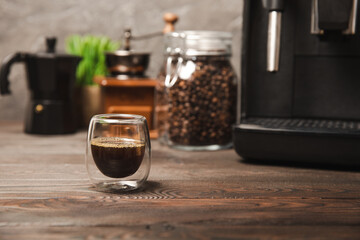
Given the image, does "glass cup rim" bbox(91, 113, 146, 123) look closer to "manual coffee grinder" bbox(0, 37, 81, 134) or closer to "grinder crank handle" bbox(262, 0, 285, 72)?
"grinder crank handle" bbox(262, 0, 285, 72)

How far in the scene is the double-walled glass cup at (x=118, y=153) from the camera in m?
0.66

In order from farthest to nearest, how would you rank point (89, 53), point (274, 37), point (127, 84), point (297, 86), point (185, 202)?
point (89, 53), point (127, 84), point (297, 86), point (274, 37), point (185, 202)

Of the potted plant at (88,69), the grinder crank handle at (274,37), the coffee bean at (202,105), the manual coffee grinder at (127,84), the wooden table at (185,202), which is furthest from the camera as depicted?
the potted plant at (88,69)

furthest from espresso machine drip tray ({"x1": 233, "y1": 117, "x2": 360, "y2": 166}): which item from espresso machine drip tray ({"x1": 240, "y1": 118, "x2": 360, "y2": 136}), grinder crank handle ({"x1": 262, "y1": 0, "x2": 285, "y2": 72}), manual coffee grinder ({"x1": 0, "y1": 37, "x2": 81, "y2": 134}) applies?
manual coffee grinder ({"x1": 0, "y1": 37, "x2": 81, "y2": 134})

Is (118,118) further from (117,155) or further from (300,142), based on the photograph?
(300,142)

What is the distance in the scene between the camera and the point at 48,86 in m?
1.10

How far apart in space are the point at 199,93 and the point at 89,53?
1.24 feet

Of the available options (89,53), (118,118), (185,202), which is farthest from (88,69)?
(185,202)

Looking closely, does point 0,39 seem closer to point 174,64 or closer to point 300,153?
point 174,64

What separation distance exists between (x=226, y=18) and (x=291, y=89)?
15.9 inches

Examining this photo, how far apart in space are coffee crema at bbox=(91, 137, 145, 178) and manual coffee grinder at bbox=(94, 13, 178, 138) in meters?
0.41

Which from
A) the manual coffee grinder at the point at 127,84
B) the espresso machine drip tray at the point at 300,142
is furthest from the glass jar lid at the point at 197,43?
the espresso machine drip tray at the point at 300,142

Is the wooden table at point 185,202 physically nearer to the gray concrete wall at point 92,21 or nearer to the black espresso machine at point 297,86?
the black espresso machine at point 297,86

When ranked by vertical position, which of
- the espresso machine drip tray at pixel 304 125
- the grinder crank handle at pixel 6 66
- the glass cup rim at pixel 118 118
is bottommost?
the espresso machine drip tray at pixel 304 125
